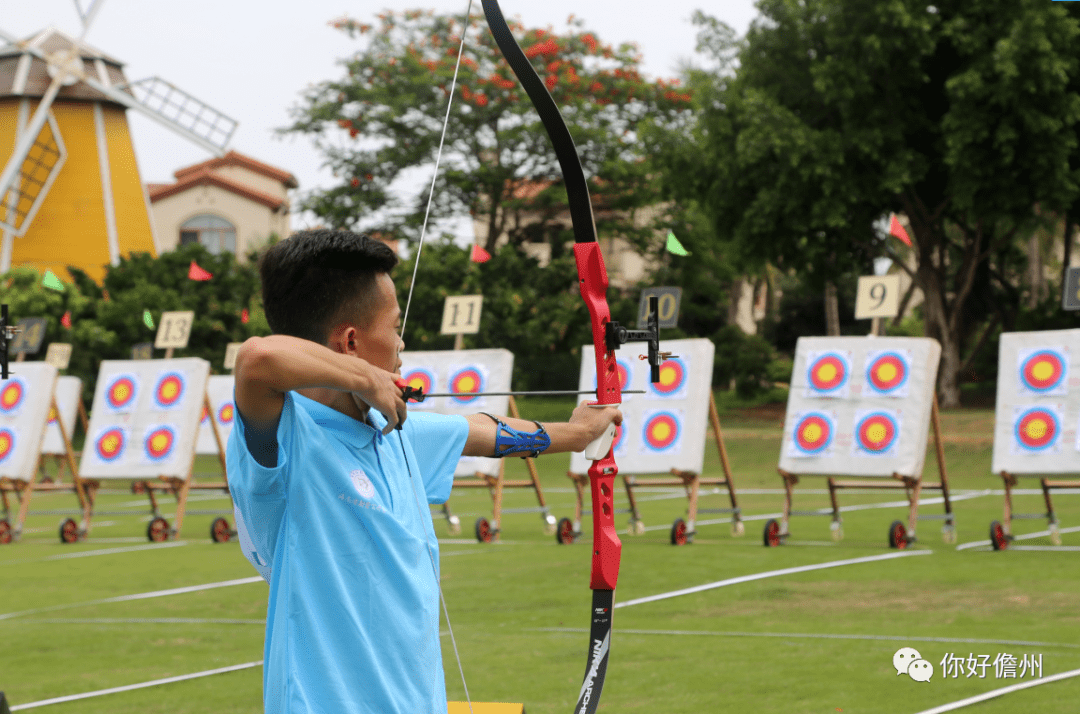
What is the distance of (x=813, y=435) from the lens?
7289mm

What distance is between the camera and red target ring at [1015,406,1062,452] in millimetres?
6930

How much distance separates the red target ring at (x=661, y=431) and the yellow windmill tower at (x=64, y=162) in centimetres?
1742

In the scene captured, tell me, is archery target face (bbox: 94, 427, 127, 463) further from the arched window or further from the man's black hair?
the arched window

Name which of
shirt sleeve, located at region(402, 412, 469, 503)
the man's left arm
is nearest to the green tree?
the man's left arm

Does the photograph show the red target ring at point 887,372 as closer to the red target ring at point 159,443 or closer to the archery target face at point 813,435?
the archery target face at point 813,435

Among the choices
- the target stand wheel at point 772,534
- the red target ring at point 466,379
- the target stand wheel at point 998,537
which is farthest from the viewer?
the red target ring at point 466,379

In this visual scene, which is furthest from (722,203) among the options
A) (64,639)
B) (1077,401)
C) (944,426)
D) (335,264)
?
(335,264)

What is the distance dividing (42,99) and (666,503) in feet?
59.4

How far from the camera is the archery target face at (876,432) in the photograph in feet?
23.1

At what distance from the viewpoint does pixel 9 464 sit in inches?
346

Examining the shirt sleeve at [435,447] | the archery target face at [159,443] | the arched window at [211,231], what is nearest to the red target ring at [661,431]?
the archery target face at [159,443]

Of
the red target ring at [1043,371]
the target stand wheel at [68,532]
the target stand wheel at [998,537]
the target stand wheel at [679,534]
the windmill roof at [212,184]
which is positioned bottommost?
the target stand wheel at [68,532]

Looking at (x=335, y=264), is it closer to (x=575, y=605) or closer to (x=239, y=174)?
(x=575, y=605)

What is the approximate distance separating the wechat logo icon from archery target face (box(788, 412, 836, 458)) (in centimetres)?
357
